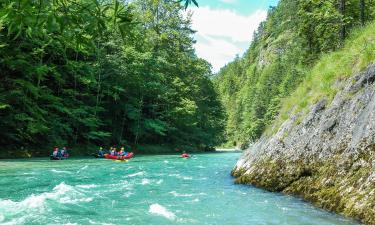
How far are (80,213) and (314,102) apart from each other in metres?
8.15

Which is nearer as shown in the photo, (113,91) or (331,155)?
(331,155)

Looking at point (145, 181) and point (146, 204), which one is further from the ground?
point (145, 181)

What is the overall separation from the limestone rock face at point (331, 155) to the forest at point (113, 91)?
8928 millimetres

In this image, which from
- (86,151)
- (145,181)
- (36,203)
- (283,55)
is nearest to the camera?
(36,203)

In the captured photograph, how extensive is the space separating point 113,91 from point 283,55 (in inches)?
2981

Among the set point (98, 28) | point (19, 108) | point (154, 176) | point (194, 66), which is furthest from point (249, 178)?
point (194, 66)

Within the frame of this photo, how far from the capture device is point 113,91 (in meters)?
38.0

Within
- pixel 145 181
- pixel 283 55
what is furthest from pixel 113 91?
pixel 283 55

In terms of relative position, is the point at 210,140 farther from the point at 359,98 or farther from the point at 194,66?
the point at 359,98

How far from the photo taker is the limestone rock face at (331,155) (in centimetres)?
791

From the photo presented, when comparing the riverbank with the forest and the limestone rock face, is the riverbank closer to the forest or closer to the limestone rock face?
the forest

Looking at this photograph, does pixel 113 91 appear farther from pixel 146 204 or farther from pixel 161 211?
pixel 161 211

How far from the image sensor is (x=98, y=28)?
245 centimetres

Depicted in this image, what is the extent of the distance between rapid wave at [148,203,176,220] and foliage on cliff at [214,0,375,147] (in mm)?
7107
